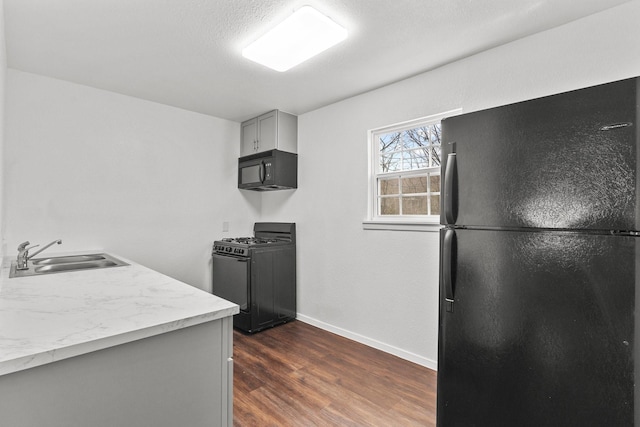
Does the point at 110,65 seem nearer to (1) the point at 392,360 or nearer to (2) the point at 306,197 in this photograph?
(2) the point at 306,197

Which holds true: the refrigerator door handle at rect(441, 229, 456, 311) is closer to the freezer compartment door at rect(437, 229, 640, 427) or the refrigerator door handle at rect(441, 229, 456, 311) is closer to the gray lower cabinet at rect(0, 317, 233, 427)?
the freezer compartment door at rect(437, 229, 640, 427)

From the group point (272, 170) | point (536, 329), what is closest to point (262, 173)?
point (272, 170)

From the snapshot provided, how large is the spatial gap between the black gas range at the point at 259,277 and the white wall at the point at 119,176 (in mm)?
374

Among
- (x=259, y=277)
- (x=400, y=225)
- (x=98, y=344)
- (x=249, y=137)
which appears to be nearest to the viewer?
(x=98, y=344)

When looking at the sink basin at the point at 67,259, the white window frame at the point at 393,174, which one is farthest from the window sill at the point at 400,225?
the sink basin at the point at 67,259

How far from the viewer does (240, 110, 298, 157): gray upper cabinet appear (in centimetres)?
350

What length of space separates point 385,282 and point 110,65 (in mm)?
2909

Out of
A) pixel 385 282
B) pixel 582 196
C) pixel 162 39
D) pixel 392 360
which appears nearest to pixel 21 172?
pixel 162 39

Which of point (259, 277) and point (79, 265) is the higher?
point (79, 265)

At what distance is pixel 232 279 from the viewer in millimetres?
3365

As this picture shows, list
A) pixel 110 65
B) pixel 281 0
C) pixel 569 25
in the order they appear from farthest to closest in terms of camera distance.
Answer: pixel 110 65, pixel 569 25, pixel 281 0

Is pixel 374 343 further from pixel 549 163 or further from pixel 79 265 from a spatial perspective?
pixel 79 265

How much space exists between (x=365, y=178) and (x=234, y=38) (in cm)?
160

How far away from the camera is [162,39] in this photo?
81.9 inches
